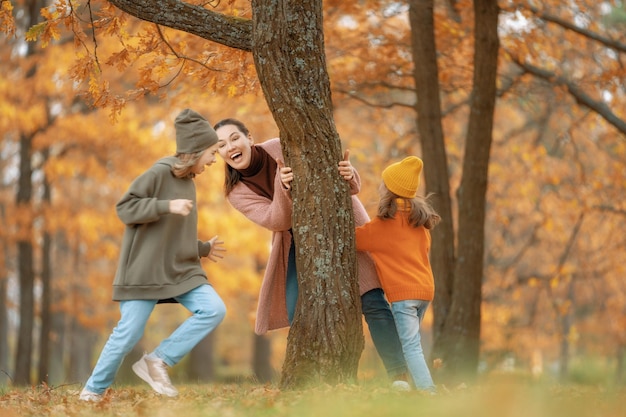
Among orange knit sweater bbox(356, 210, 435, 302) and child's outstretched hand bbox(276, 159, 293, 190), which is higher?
child's outstretched hand bbox(276, 159, 293, 190)

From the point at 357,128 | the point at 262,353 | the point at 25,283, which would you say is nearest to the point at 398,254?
the point at 25,283

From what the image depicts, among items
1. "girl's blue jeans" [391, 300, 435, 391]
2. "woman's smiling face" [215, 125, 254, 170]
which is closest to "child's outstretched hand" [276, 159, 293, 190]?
"woman's smiling face" [215, 125, 254, 170]

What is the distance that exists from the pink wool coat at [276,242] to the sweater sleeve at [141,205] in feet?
2.09

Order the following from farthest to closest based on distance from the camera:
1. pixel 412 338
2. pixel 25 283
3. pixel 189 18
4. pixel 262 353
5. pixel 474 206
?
pixel 262 353
pixel 25 283
pixel 474 206
pixel 412 338
pixel 189 18

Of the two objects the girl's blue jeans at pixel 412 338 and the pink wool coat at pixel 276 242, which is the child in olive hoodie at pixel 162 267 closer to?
the pink wool coat at pixel 276 242

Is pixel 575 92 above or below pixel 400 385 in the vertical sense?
above

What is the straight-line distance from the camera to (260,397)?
14.5 feet

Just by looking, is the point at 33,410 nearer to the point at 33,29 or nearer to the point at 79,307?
the point at 33,29

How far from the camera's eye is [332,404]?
148 inches

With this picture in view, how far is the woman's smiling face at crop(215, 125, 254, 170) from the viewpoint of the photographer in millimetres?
5516

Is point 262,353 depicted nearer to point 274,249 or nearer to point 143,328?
point 274,249

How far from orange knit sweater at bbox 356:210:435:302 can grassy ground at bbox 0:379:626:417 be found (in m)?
0.69

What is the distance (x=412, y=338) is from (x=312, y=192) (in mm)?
1150

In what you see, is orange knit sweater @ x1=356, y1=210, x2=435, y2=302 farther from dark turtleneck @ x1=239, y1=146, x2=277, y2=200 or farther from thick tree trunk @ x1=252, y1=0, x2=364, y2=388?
dark turtleneck @ x1=239, y1=146, x2=277, y2=200
